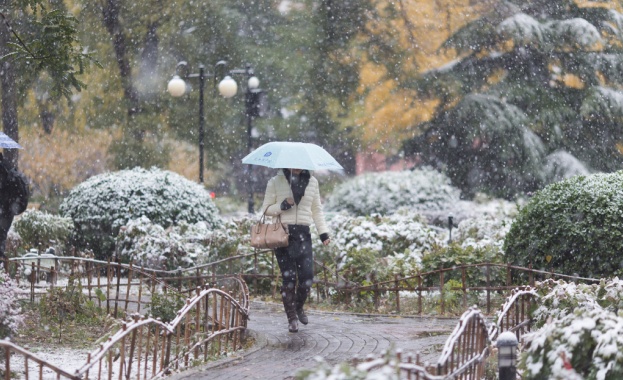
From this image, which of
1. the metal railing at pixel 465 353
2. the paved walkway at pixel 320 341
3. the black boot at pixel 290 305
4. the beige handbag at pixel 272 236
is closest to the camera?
the metal railing at pixel 465 353

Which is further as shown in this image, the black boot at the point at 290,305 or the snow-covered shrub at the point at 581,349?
the black boot at the point at 290,305

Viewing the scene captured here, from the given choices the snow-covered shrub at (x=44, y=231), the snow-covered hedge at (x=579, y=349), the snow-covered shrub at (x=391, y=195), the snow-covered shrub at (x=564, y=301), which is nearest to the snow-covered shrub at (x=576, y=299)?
the snow-covered shrub at (x=564, y=301)

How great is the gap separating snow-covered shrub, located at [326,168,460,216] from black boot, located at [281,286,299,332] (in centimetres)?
1239

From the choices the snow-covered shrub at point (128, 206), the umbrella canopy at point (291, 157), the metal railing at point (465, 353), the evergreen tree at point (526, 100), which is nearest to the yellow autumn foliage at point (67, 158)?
the evergreen tree at point (526, 100)

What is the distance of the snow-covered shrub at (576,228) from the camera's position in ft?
31.4

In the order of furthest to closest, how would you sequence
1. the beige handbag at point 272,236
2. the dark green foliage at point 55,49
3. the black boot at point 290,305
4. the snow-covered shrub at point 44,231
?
the snow-covered shrub at point 44,231
the dark green foliage at point 55,49
the black boot at point 290,305
the beige handbag at point 272,236

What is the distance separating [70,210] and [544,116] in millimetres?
17664

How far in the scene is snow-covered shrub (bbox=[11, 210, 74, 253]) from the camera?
14672mm

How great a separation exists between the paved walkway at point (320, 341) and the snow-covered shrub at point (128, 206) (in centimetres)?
491

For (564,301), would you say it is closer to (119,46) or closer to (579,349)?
(579,349)

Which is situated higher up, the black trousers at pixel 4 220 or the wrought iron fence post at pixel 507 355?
the black trousers at pixel 4 220

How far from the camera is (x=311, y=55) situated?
1330 inches

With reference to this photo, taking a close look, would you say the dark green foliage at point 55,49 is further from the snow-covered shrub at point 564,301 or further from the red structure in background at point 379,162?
the red structure in background at point 379,162

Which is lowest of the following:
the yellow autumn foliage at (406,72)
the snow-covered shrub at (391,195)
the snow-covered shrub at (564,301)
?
the snow-covered shrub at (564,301)
